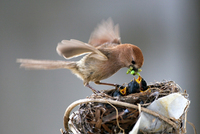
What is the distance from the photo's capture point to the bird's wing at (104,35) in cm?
138

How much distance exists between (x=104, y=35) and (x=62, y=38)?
2.15ft

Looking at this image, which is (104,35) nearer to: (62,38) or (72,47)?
(72,47)

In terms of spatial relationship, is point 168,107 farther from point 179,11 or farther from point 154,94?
point 179,11

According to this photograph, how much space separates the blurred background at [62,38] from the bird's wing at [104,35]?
0.59 m

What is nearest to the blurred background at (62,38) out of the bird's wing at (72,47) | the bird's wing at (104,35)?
the bird's wing at (104,35)

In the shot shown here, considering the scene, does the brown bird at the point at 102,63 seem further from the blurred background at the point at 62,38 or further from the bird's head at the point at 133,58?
the blurred background at the point at 62,38

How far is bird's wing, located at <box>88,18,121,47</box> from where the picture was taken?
4.51ft

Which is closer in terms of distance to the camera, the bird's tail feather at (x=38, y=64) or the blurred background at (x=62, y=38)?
the bird's tail feather at (x=38, y=64)

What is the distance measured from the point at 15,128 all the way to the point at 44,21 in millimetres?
984

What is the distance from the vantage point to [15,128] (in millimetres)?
1802

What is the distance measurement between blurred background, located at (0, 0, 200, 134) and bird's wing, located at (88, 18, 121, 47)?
1.95ft

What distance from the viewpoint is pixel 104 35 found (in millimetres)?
1388

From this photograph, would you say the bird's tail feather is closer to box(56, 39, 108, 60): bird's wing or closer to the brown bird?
the brown bird

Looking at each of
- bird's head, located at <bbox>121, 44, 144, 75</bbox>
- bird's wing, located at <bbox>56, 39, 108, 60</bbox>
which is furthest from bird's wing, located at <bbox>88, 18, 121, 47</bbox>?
bird's wing, located at <bbox>56, 39, 108, 60</bbox>
